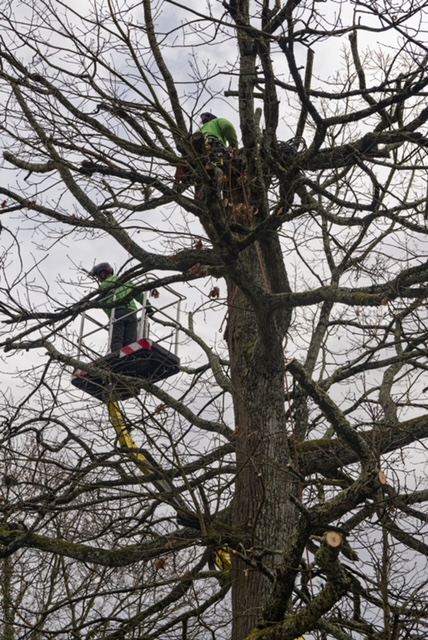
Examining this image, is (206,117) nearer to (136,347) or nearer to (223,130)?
(223,130)

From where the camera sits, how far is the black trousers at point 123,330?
9.21m

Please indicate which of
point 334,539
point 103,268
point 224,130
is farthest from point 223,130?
point 334,539

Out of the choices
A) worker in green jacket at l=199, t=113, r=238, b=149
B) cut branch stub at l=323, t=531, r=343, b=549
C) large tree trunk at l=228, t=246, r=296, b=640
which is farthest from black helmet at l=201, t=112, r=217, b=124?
cut branch stub at l=323, t=531, r=343, b=549

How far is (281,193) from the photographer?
6.12m

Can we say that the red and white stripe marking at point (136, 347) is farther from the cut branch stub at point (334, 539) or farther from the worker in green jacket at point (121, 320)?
the cut branch stub at point (334, 539)

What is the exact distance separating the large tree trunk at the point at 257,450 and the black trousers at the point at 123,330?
2.17m

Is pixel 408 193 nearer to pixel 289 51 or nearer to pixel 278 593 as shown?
pixel 289 51

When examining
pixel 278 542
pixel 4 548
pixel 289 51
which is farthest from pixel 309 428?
pixel 289 51

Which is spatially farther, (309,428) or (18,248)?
(309,428)

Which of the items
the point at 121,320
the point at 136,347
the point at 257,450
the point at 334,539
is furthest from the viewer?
the point at 121,320

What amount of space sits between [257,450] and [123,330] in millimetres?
3390

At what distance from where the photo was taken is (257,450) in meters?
6.45

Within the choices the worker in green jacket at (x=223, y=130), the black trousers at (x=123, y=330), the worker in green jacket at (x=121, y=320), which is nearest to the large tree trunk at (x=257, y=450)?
the worker in green jacket at (x=223, y=130)

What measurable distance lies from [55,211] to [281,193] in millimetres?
2089
